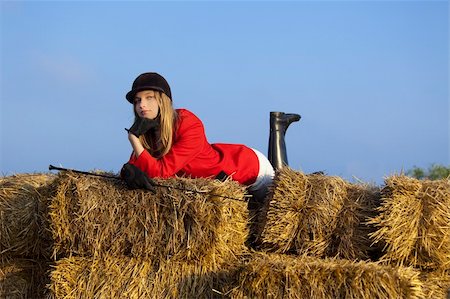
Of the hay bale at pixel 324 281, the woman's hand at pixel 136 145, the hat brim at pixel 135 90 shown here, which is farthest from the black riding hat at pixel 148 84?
the hay bale at pixel 324 281

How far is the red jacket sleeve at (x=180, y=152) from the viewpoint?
5.40 metres

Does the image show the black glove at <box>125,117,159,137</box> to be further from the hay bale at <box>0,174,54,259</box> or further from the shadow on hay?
the shadow on hay

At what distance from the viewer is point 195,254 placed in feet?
16.2

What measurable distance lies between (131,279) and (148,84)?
5.09ft

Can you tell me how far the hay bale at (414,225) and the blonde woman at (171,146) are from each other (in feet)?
3.87

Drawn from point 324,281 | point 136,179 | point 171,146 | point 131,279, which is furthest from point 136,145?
point 324,281

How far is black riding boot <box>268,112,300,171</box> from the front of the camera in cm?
706

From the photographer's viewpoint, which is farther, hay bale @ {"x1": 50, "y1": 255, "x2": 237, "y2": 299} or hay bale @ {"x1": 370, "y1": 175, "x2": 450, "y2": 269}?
hay bale @ {"x1": 370, "y1": 175, "x2": 450, "y2": 269}

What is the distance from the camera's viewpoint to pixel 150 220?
500 centimetres

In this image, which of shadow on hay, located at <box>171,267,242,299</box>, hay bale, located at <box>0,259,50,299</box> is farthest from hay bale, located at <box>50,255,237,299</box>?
hay bale, located at <box>0,259,50,299</box>

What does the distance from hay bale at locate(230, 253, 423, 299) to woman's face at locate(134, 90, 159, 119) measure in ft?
5.51

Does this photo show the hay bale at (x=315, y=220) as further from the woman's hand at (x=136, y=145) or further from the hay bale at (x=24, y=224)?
the hay bale at (x=24, y=224)

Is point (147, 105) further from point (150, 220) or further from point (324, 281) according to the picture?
point (324, 281)

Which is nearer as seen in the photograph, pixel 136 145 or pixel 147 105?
pixel 136 145
